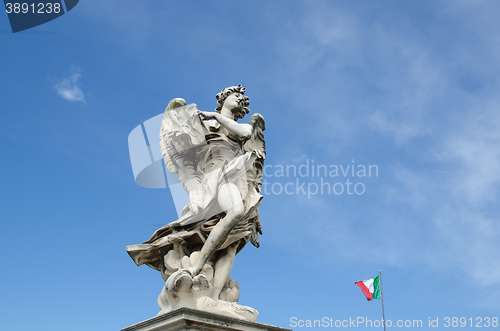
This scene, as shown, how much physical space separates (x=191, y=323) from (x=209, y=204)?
Result: 69.7 inches

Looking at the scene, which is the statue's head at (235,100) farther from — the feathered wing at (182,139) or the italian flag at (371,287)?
the italian flag at (371,287)

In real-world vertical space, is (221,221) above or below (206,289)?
above

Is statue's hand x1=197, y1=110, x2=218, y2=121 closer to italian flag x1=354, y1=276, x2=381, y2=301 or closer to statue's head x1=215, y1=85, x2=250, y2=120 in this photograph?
statue's head x1=215, y1=85, x2=250, y2=120

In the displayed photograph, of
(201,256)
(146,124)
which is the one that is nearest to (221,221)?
(201,256)

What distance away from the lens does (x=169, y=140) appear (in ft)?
23.5

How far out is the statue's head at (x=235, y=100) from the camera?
751 cm

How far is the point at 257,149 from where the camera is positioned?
24.6ft

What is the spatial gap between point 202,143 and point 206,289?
2.18 meters

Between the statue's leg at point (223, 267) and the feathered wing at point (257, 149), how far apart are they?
55cm

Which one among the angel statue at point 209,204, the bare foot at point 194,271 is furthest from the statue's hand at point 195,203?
the bare foot at point 194,271

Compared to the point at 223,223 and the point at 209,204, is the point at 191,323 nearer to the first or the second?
the point at 223,223

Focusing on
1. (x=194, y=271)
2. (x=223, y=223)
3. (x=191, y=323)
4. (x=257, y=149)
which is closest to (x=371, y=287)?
(x=257, y=149)

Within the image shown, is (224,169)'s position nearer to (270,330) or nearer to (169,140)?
(169,140)

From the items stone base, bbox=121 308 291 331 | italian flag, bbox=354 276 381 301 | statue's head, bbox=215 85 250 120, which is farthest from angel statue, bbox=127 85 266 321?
italian flag, bbox=354 276 381 301
